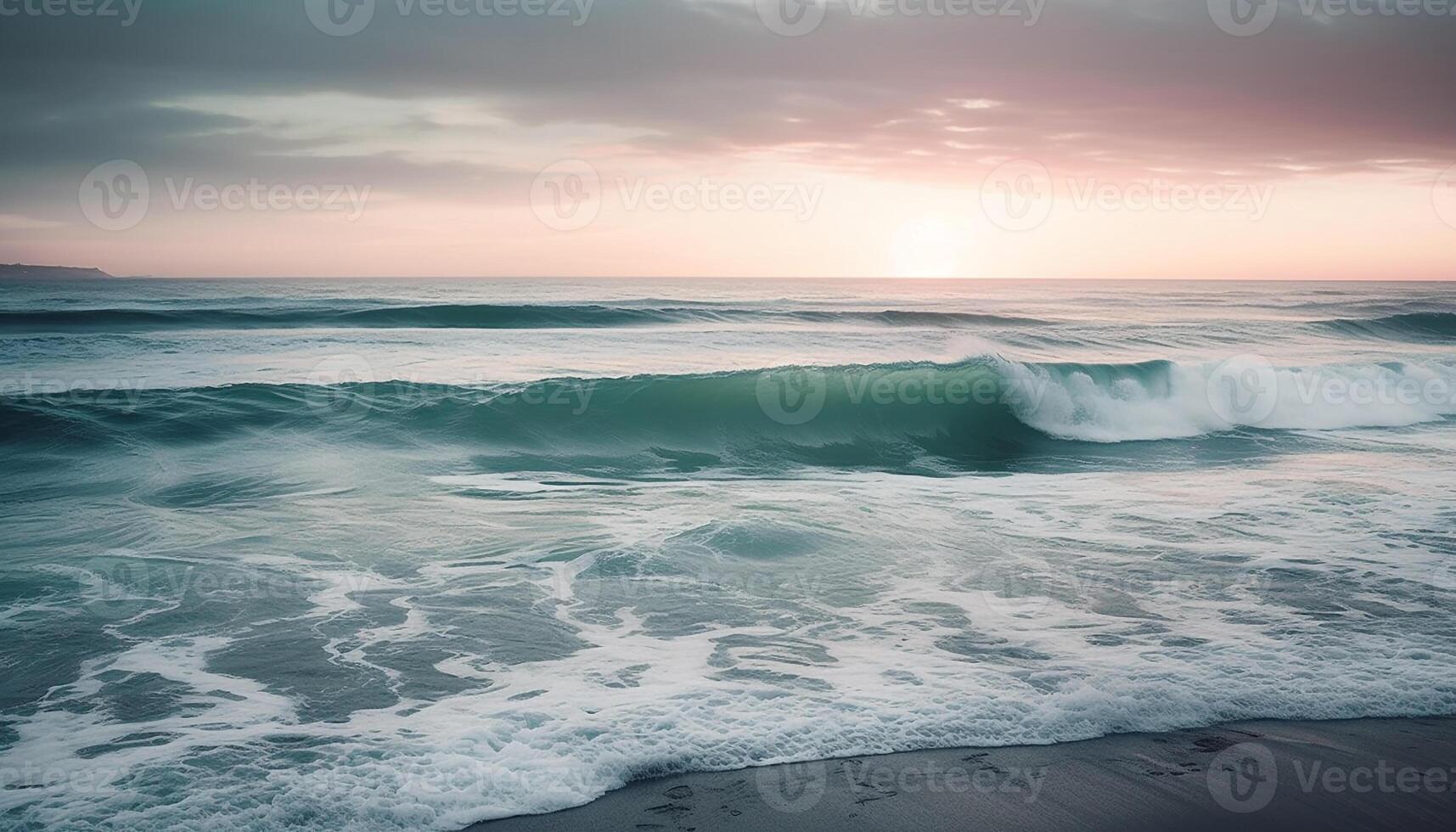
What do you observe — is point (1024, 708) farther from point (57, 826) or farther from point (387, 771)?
point (57, 826)

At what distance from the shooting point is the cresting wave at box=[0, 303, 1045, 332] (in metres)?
30.0

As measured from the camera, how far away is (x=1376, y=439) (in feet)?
49.8

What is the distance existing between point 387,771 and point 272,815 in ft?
1.60

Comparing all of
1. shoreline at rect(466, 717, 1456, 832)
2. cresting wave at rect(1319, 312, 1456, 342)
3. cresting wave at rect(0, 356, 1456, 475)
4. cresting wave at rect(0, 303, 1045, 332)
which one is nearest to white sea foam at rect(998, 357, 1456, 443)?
cresting wave at rect(0, 356, 1456, 475)

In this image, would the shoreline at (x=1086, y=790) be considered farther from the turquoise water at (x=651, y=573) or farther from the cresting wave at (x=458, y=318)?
the cresting wave at (x=458, y=318)

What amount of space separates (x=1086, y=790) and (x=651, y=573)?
3968mm

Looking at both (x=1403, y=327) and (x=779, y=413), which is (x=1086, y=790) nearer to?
(x=779, y=413)

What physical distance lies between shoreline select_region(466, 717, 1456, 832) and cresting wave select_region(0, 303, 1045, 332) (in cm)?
2808

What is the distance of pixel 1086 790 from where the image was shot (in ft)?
13.8

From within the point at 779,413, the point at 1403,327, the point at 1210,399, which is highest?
the point at 1403,327

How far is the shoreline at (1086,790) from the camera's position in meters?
3.89

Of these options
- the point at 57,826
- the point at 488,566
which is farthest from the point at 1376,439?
the point at 57,826

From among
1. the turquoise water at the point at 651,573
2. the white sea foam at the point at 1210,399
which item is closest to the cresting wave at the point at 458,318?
the turquoise water at the point at 651,573

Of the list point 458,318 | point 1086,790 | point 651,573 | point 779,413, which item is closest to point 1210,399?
point 779,413
